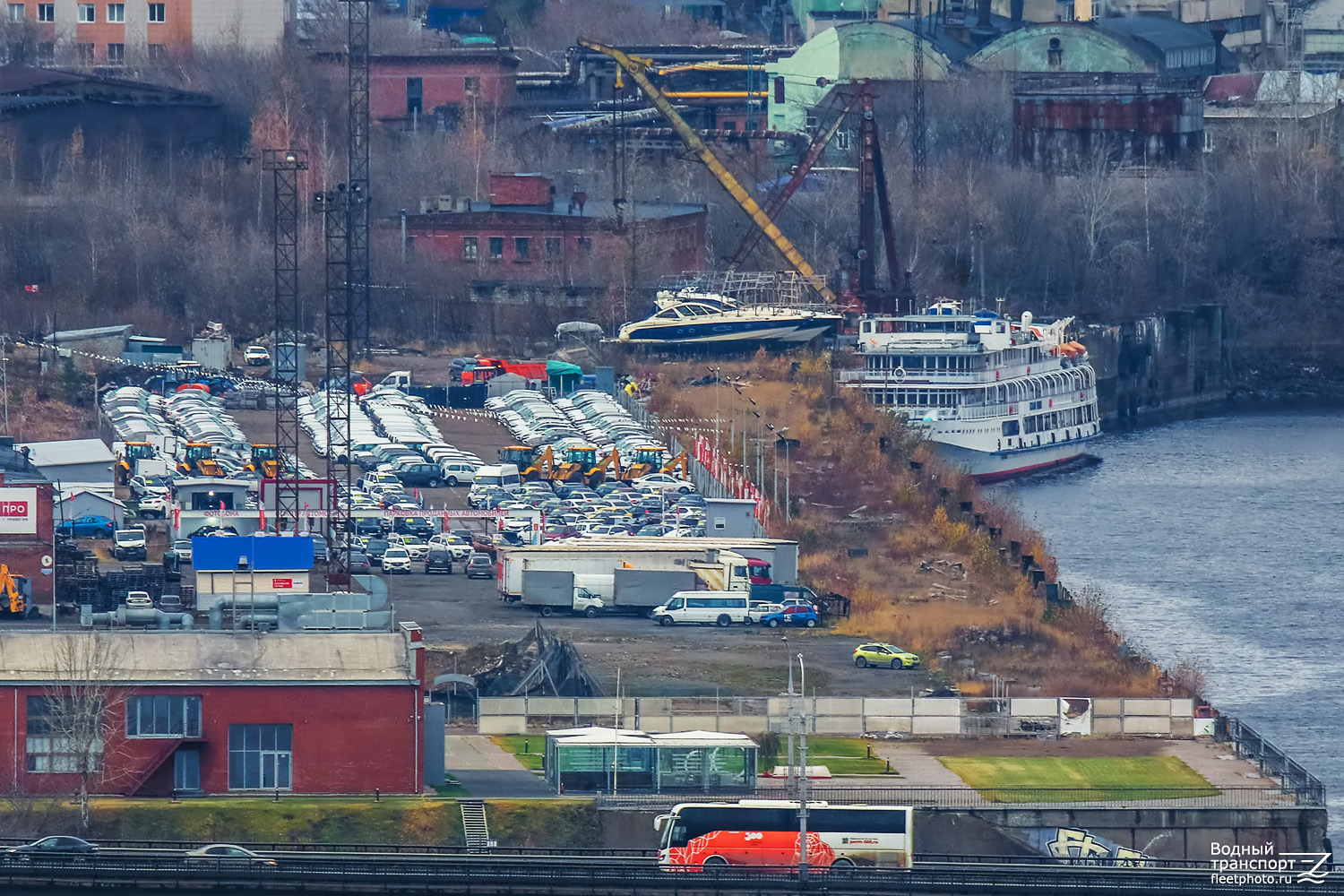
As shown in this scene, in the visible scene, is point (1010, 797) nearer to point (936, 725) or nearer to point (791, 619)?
point (936, 725)

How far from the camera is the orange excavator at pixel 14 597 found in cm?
4041

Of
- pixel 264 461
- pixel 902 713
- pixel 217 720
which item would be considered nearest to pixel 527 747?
pixel 902 713

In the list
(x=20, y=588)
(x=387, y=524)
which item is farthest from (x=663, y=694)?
(x=387, y=524)

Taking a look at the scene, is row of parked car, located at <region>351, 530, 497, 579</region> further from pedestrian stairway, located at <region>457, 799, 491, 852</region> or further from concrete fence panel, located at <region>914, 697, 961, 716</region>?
pedestrian stairway, located at <region>457, 799, 491, 852</region>

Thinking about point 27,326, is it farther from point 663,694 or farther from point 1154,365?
point 663,694

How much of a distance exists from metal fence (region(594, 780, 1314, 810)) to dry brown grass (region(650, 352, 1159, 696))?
5.94m

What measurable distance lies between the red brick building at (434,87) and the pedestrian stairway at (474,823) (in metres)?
59.6

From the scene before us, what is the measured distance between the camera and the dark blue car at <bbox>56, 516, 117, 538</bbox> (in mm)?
48094

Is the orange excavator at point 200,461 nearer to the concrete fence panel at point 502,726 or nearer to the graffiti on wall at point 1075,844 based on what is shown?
the concrete fence panel at point 502,726

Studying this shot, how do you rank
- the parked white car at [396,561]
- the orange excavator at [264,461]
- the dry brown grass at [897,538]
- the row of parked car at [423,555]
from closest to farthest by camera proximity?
1. the dry brown grass at [897,538]
2. the parked white car at [396,561]
3. the row of parked car at [423,555]
4. the orange excavator at [264,461]

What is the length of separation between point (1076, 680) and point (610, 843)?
10.5 m

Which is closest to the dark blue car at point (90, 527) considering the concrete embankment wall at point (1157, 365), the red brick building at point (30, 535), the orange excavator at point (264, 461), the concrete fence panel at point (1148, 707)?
the orange excavator at point (264, 461)

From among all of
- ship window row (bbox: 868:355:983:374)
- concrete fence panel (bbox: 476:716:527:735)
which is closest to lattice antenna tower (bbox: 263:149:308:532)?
concrete fence panel (bbox: 476:716:527:735)

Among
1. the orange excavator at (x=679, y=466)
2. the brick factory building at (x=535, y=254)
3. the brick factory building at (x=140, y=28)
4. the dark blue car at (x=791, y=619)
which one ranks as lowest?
the dark blue car at (x=791, y=619)
